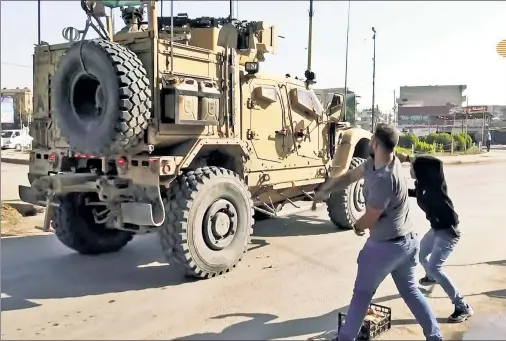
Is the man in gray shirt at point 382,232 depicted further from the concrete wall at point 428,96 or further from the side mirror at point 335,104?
the concrete wall at point 428,96

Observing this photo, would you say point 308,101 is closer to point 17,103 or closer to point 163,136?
point 163,136

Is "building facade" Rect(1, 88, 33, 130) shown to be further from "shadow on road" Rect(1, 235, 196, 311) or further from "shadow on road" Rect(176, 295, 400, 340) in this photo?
"shadow on road" Rect(176, 295, 400, 340)

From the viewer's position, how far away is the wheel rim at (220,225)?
5926 mm

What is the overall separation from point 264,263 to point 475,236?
3.59 m

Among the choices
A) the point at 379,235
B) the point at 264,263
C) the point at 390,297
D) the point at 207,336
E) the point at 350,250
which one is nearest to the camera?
the point at 379,235

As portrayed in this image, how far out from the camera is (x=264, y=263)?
657 cm

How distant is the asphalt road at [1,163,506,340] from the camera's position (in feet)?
14.7

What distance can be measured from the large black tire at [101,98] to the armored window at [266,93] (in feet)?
5.97

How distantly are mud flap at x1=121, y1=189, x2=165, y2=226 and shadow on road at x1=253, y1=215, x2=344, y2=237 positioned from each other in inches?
113

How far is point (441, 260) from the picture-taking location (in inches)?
184

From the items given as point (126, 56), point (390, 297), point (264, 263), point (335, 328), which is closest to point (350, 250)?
point (264, 263)

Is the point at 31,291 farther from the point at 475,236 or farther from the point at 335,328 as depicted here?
the point at 475,236

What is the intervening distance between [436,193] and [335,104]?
157 inches

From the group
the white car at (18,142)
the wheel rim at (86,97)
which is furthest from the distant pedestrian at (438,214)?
the white car at (18,142)
